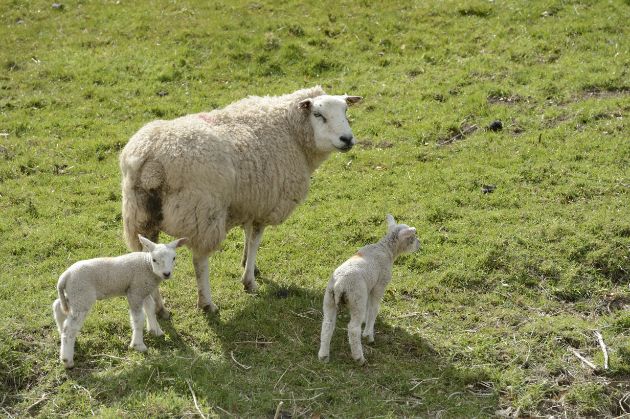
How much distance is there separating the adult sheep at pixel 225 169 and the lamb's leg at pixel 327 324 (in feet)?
5.00

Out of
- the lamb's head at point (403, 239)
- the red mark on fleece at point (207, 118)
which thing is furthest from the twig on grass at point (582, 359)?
the red mark on fleece at point (207, 118)

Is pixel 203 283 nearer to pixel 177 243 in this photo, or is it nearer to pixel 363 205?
pixel 177 243

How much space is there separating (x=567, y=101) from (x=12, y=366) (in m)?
10.1

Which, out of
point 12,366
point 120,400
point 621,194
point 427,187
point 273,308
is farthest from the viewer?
point 427,187

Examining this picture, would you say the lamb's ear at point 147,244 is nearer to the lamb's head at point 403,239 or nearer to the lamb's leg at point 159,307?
the lamb's leg at point 159,307

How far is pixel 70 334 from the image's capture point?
7770 mm

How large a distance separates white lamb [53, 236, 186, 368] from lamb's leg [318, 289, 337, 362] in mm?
1589

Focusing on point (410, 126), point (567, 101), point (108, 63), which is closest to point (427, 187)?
point (410, 126)

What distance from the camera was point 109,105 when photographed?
1502cm

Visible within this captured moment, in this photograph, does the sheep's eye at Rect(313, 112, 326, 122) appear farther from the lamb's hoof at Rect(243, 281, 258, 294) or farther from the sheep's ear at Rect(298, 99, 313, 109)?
the lamb's hoof at Rect(243, 281, 258, 294)

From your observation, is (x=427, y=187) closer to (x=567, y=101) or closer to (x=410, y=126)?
(x=410, y=126)

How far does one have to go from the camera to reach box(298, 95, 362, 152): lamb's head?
984cm

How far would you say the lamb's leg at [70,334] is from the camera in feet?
25.3

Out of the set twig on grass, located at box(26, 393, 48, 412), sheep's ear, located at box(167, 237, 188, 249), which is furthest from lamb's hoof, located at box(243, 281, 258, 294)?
twig on grass, located at box(26, 393, 48, 412)
